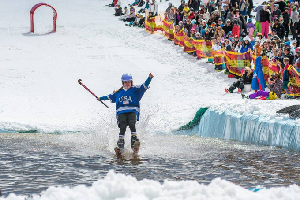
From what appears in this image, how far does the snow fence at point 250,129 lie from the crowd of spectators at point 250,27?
8.00 feet

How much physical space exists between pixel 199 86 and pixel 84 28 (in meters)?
15.6

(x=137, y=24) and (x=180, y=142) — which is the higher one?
(x=137, y=24)

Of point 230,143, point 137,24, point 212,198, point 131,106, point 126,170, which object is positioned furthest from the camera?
point 137,24

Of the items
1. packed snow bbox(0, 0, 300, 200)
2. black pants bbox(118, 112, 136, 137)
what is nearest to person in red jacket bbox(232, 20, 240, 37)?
packed snow bbox(0, 0, 300, 200)

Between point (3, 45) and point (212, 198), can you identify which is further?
point (3, 45)

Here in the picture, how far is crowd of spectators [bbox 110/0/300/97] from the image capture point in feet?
57.3

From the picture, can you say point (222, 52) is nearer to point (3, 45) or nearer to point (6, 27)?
point (3, 45)

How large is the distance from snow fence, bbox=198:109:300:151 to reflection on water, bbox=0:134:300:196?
1.30 ft

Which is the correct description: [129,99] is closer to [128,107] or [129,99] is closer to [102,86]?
[128,107]

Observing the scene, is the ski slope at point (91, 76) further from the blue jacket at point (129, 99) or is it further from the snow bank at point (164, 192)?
the snow bank at point (164, 192)

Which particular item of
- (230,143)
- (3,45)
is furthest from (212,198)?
(3,45)

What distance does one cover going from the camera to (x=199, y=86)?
21.9m

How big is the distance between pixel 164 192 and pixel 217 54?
56.0ft

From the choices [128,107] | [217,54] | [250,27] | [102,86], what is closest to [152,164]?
[128,107]
